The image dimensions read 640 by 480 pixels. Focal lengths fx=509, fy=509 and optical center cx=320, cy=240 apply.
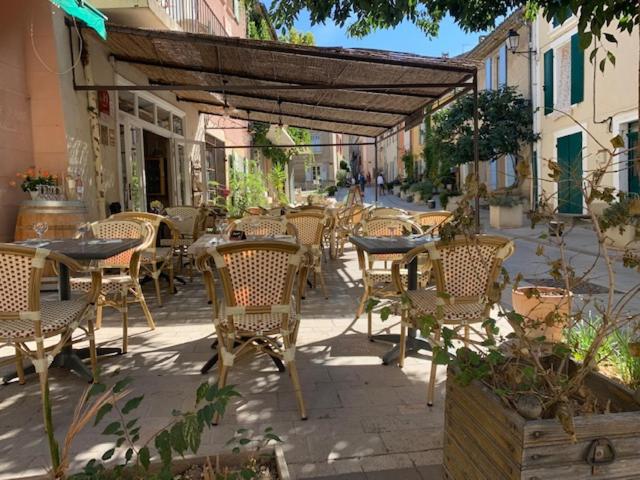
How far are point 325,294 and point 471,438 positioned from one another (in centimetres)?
387

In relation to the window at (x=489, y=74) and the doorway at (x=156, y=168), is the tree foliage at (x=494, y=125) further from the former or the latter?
the doorway at (x=156, y=168)

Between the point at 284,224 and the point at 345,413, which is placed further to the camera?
the point at 284,224

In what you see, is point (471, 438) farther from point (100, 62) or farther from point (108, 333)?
point (100, 62)

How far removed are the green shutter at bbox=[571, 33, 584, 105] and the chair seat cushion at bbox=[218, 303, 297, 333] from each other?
1208 centimetres

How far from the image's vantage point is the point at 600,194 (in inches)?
63.0

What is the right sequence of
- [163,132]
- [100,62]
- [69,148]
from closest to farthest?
[69,148], [100,62], [163,132]

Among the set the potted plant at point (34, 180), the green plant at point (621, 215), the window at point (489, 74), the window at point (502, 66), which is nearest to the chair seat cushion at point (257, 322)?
the green plant at point (621, 215)

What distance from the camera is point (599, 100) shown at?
11.3 m

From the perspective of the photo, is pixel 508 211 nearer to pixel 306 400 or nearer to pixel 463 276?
pixel 463 276

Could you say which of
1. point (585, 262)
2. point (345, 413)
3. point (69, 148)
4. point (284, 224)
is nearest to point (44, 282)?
point (69, 148)

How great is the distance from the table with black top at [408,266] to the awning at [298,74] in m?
2.48

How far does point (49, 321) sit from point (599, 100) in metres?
12.1

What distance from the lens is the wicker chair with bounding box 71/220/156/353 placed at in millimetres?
3727

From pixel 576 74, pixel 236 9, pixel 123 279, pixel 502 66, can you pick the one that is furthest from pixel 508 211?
pixel 236 9
